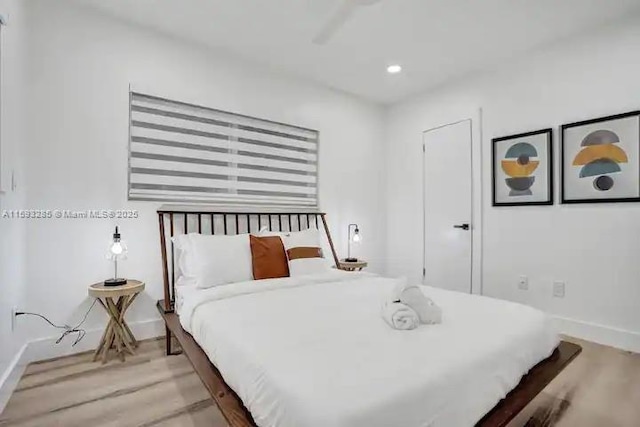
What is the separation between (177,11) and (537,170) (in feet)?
11.3

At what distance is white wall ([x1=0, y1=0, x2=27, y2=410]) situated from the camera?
6.25 feet

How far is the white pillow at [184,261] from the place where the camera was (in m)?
2.59

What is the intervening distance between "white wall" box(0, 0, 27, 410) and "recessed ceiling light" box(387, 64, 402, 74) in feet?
10.0

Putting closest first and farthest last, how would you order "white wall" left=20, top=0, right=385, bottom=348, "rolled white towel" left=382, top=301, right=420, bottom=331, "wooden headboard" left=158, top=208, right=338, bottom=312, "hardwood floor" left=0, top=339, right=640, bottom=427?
1. "rolled white towel" left=382, top=301, right=420, bottom=331
2. "hardwood floor" left=0, top=339, right=640, bottom=427
3. "white wall" left=20, top=0, right=385, bottom=348
4. "wooden headboard" left=158, top=208, right=338, bottom=312

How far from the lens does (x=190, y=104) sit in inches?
122

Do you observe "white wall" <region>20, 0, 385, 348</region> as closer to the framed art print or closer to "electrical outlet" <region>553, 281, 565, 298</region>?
the framed art print

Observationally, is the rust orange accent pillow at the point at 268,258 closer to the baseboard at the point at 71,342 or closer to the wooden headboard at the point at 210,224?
the wooden headboard at the point at 210,224

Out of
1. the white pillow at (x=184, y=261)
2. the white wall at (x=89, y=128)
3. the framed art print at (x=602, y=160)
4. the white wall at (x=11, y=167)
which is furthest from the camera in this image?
the framed art print at (x=602, y=160)

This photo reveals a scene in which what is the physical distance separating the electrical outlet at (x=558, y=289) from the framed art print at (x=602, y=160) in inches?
29.3

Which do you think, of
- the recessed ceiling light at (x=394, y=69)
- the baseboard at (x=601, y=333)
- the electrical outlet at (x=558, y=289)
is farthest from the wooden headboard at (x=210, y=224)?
the baseboard at (x=601, y=333)

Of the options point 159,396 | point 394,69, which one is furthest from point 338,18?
point 159,396

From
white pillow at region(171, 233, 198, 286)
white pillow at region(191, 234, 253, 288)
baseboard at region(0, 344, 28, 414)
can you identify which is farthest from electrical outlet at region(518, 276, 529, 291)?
baseboard at region(0, 344, 28, 414)

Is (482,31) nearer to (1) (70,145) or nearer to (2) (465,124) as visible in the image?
(2) (465,124)

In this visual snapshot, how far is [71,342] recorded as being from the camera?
2531 millimetres
